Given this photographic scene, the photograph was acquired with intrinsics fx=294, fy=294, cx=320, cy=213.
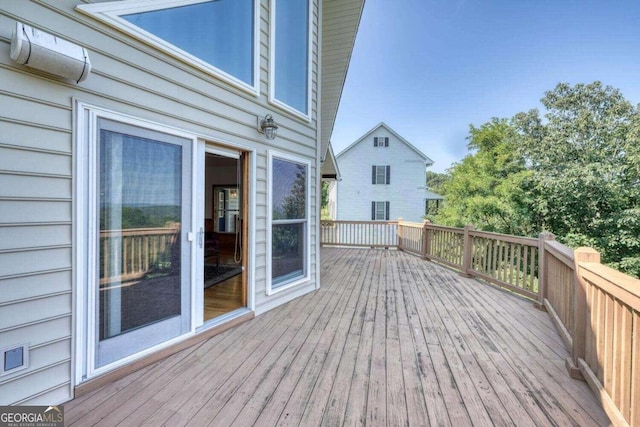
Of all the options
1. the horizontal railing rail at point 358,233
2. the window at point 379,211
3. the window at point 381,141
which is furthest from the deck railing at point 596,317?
the window at point 381,141

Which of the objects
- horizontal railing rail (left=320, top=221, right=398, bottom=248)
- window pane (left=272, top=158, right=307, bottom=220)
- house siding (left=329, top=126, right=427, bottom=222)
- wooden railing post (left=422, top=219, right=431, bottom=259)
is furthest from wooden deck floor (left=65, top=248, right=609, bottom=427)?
house siding (left=329, top=126, right=427, bottom=222)

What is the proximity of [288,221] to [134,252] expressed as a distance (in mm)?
1971

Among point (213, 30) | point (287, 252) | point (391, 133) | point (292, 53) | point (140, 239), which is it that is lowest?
point (287, 252)

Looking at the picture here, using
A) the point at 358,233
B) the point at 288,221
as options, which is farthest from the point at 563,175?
the point at 288,221

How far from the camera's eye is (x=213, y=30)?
9.32 feet

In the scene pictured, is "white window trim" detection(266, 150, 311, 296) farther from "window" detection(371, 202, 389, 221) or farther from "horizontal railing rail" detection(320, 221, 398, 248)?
"window" detection(371, 202, 389, 221)

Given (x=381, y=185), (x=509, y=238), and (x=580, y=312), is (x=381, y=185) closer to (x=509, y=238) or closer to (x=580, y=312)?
(x=509, y=238)

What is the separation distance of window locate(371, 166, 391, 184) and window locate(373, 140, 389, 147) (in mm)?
1241

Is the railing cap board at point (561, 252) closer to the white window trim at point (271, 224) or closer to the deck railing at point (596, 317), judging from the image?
the deck railing at point (596, 317)

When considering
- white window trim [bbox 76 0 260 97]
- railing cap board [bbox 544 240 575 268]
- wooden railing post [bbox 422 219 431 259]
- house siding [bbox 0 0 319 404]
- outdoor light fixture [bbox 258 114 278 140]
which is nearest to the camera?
house siding [bbox 0 0 319 404]

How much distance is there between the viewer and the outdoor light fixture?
3.38m

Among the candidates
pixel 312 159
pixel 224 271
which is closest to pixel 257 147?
pixel 312 159

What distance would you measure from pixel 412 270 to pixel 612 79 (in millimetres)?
16301

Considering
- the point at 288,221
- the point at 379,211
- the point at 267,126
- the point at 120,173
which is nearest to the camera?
the point at 120,173
